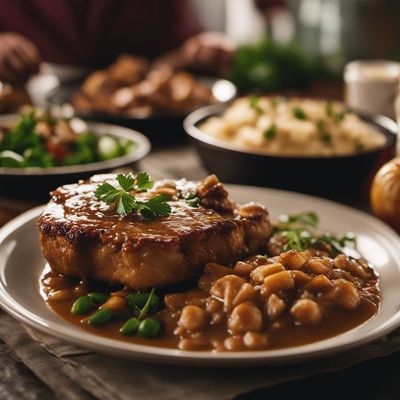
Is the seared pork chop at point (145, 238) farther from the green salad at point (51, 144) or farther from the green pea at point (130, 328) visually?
the green salad at point (51, 144)

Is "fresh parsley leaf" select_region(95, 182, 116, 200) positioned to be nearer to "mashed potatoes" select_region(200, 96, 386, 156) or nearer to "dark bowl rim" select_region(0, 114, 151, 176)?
"dark bowl rim" select_region(0, 114, 151, 176)

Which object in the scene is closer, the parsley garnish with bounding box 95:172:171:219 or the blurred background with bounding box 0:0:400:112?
the parsley garnish with bounding box 95:172:171:219

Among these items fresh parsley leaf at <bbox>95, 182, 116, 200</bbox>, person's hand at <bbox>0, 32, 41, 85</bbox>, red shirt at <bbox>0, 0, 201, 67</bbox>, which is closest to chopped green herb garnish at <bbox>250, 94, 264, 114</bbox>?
fresh parsley leaf at <bbox>95, 182, 116, 200</bbox>

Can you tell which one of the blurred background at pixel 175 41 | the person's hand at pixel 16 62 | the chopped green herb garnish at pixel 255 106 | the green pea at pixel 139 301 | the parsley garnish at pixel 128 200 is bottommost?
the blurred background at pixel 175 41

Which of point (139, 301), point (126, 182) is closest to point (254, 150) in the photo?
point (126, 182)

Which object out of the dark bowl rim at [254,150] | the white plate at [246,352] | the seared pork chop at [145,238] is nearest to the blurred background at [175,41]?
the dark bowl rim at [254,150]

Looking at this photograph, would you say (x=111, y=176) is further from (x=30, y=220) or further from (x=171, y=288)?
(x=171, y=288)
